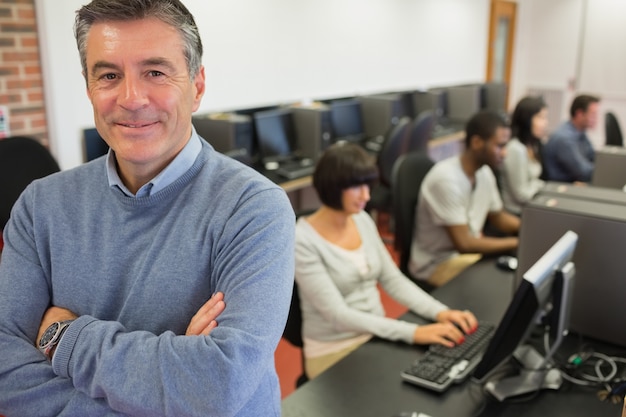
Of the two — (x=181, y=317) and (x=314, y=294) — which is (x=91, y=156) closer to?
(x=314, y=294)

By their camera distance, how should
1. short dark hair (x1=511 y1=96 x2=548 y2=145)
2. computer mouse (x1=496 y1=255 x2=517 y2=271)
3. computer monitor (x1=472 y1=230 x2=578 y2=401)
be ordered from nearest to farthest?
computer monitor (x1=472 y1=230 x2=578 y2=401) < computer mouse (x1=496 y1=255 x2=517 y2=271) < short dark hair (x1=511 y1=96 x2=548 y2=145)

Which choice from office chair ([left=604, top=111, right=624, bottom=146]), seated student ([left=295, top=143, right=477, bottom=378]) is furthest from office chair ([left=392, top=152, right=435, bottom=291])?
office chair ([left=604, top=111, right=624, bottom=146])

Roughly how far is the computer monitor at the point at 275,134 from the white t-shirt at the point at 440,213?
5.69ft

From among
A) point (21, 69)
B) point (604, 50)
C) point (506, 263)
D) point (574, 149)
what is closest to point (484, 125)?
point (506, 263)

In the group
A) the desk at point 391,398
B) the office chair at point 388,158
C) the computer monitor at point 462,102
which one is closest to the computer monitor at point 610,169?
the office chair at point 388,158

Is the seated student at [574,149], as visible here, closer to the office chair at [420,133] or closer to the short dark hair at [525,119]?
the short dark hair at [525,119]

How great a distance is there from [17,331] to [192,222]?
380 millimetres

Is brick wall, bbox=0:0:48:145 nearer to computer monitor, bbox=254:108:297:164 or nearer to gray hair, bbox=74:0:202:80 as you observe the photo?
computer monitor, bbox=254:108:297:164

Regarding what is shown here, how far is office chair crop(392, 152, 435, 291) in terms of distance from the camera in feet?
8.75

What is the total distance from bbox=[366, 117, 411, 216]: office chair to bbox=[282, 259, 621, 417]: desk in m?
2.57

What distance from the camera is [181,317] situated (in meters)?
1.03

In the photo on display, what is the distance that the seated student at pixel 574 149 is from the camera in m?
3.97

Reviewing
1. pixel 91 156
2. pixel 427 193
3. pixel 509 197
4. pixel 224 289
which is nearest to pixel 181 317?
pixel 224 289

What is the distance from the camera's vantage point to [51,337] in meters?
1.03
